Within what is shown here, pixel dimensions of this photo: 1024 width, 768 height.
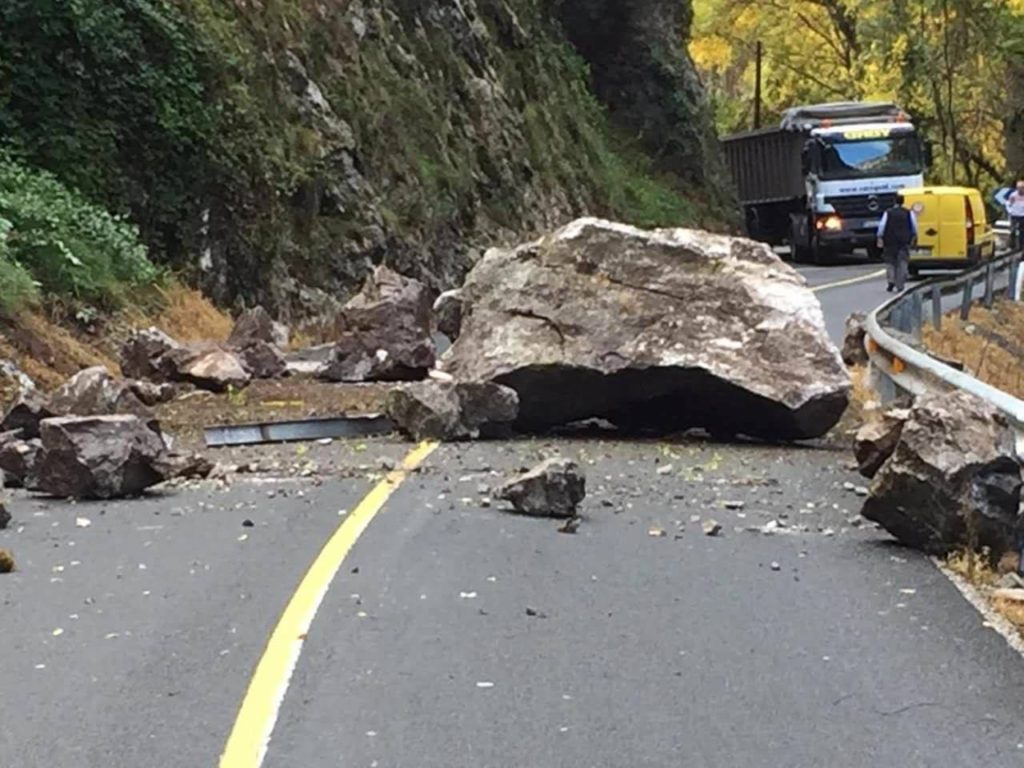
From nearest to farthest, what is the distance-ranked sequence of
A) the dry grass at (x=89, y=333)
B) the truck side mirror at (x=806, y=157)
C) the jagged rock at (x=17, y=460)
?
the jagged rock at (x=17, y=460)
the dry grass at (x=89, y=333)
the truck side mirror at (x=806, y=157)

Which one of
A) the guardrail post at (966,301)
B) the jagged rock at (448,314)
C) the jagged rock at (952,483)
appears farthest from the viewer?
the guardrail post at (966,301)

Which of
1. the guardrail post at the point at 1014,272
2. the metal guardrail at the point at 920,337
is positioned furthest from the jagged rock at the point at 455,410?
the guardrail post at the point at 1014,272

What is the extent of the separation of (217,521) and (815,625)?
3.71 metres

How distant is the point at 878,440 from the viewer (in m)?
9.71

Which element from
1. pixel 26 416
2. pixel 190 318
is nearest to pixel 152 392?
pixel 26 416

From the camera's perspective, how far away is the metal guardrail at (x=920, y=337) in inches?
357

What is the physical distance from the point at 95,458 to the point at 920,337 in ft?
43.1

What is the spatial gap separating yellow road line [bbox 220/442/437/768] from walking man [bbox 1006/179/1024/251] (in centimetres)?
2540

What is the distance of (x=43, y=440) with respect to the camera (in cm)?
979

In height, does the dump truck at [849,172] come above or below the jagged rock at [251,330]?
below

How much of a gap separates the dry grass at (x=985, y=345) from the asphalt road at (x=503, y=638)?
11.7m

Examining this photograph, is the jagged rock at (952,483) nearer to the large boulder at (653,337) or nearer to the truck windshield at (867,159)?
the large boulder at (653,337)

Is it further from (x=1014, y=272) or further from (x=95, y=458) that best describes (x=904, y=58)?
(x=95, y=458)

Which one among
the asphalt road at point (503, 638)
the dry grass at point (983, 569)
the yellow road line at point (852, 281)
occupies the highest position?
the asphalt road at point (503, 638)
